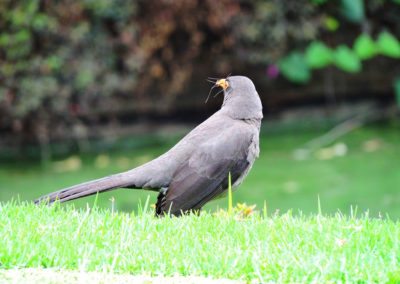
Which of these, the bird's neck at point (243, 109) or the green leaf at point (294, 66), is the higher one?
the green leaf at point (294, 66)

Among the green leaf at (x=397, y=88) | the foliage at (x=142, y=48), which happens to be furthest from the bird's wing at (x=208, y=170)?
the green leaf at (x=397, y=88)

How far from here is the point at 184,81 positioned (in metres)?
12.3

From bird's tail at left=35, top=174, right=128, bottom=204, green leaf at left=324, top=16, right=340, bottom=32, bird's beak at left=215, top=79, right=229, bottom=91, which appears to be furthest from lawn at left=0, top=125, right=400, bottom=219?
bird's tail at left=35, top=174, right=128, bottom=204

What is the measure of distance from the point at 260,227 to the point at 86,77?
709 cm

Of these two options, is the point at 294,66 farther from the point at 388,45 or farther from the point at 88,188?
the point at 88,188

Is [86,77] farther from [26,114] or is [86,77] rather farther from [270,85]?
[270,85]

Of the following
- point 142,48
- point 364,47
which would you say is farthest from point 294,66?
point 142,48

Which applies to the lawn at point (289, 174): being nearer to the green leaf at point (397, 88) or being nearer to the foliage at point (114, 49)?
the green leaf at point (397, 88)

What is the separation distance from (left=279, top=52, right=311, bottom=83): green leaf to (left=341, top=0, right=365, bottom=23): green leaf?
983 millimetres

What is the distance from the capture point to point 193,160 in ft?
17.1

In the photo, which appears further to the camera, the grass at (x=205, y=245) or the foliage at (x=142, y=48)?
the foliage at (x=142, y=48)

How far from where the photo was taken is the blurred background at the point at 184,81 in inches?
435

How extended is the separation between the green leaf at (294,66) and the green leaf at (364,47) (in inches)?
32.1

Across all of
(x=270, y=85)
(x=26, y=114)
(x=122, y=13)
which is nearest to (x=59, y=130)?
(x=26, y=114)
